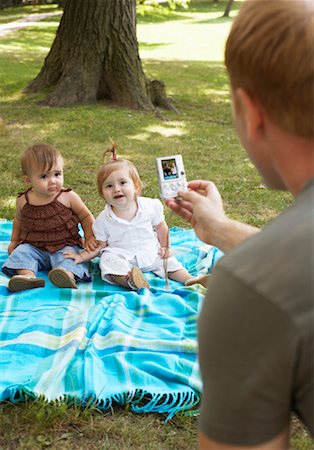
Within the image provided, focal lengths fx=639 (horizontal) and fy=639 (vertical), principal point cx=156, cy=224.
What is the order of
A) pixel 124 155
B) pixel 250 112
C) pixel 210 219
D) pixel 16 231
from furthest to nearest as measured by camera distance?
pixel 124 155, pixel 16 231, pixel 210 219, pixel 250 112

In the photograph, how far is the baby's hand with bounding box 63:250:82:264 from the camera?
408 cm

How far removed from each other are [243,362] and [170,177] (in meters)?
2.29

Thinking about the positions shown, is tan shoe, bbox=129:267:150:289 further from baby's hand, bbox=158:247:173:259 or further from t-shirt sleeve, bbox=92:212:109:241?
t-shirt sleeve, bbox=92:212:109:241

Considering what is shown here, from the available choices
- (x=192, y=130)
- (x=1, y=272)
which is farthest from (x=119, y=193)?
(x=192, y=130)

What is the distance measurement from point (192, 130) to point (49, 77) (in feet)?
8.16

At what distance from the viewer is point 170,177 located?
3.30 meters

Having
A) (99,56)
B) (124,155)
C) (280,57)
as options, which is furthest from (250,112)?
(99,56)

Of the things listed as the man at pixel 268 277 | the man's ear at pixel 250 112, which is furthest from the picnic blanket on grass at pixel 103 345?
the man's ear at pixel 250 112

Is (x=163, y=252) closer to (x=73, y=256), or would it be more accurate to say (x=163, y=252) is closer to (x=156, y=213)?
(x=156, y=213)

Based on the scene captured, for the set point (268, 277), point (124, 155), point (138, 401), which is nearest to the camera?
point (268, 277)

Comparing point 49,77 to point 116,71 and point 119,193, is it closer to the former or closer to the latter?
point 116,71

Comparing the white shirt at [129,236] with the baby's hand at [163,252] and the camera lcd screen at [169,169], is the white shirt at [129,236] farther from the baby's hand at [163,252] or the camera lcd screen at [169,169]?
the camera lcd screen at [169,169]

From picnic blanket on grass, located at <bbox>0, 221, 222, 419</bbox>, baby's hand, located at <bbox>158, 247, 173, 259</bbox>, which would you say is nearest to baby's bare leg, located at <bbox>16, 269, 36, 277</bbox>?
picnic blanket on grass, located at <bbox>0, 221, 222, 419</bbox>

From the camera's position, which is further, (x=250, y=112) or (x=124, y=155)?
(x=124, y=155)
